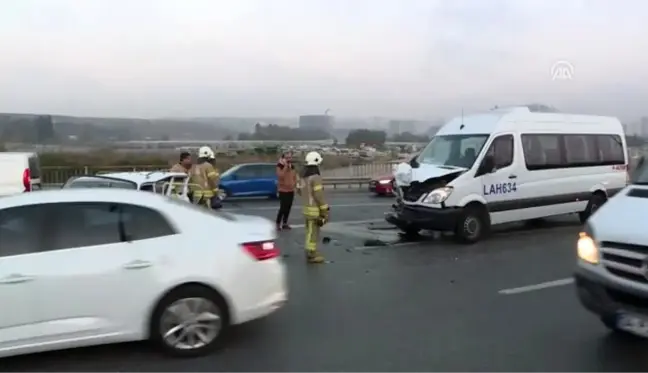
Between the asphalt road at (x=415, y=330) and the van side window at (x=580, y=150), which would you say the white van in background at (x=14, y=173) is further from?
the van side window at (x=580, y=150)

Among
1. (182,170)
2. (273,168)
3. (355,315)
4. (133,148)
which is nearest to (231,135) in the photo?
(133,148)

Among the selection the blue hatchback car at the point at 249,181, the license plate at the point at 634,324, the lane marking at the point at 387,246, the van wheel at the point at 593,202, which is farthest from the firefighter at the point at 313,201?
the blue hatchback car at the point at 249,181

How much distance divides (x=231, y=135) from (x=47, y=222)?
2439 centimetres

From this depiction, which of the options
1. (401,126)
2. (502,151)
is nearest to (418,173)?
(502,151)

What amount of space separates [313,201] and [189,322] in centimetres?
467

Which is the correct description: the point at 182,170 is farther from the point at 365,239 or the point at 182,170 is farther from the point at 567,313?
the point at 567,313

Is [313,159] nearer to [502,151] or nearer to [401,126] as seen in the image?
[502,151]

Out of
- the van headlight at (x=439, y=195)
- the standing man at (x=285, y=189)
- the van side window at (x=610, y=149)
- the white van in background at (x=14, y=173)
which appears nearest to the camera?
the van headlight at (x=439, y=195)

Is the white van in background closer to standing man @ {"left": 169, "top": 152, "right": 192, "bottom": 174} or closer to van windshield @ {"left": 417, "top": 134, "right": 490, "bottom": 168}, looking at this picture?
standing man @ {"left": 169, "top": 152, "right": 192, "bottom": 174}

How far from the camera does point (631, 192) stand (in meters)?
5.38

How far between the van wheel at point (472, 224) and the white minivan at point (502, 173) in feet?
0.06

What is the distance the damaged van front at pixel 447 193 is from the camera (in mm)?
10953

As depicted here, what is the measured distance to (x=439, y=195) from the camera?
1095cm

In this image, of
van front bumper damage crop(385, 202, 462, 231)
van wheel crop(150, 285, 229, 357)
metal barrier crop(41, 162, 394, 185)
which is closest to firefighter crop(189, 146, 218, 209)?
van front bumper damage crop(385, 202, 462, 231)
